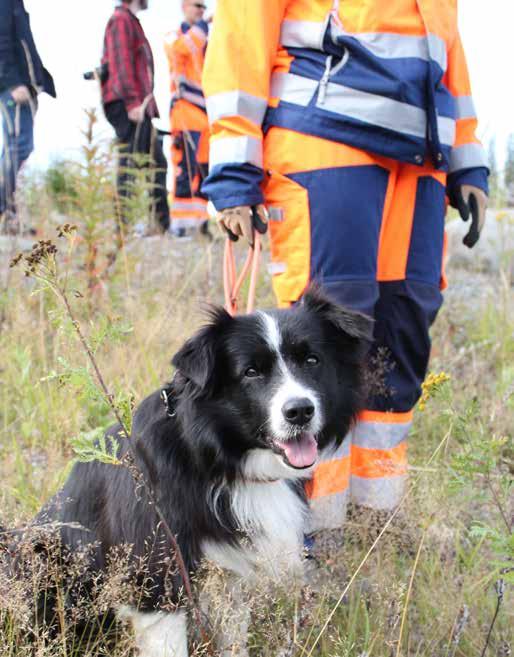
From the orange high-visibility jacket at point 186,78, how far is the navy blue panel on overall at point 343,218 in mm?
5570

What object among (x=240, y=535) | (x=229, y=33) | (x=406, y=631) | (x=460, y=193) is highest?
(x=229, y=33)

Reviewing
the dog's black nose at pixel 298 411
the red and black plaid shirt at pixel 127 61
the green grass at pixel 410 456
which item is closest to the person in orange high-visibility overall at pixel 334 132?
the green grass at pixel 410 456

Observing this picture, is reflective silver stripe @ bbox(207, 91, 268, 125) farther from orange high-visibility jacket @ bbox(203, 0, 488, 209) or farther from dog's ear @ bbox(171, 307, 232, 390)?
dog's ear @ bbox(171, 307, 232, 390)

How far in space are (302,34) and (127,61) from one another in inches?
202

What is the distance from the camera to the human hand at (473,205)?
2795 mm

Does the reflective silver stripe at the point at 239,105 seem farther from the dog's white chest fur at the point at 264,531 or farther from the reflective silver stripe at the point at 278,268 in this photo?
the dog's white chest fur at the point at 264,531

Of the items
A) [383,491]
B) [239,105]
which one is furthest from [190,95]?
[383,491]

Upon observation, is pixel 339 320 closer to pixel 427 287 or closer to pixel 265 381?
pixel 265 381

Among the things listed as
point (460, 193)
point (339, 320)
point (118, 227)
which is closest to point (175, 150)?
→ point (118, 227)

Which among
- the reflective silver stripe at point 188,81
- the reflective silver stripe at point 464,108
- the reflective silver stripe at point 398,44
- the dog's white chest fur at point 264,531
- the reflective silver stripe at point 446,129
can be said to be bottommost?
the dog's white chest fur at point 264,531

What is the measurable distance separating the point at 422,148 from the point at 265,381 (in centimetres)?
Answer: 107

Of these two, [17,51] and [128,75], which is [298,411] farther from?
[128,75]

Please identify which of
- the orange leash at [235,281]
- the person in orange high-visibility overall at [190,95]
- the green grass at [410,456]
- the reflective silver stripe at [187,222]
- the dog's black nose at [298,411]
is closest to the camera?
the green grass at [410,456]

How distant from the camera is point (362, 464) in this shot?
9.29 feet
